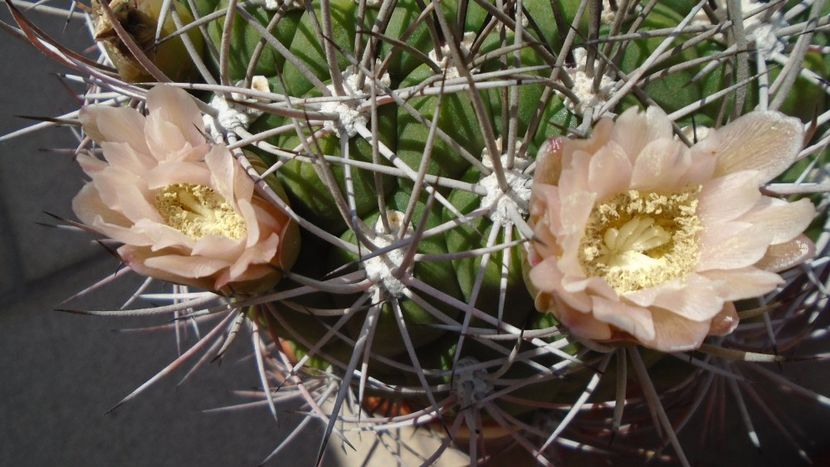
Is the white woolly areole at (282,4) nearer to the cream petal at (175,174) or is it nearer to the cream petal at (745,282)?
the cream petal at (175,174)

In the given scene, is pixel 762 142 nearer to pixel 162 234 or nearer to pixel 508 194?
pixel 508 194

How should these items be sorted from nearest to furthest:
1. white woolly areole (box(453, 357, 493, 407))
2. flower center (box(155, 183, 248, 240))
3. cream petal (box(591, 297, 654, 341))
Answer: cream petal (box(591, 297, 654, 341)), flower center (box(155, 183, 248, 240)), white woolly areole (box(453, 357, 493, 407))

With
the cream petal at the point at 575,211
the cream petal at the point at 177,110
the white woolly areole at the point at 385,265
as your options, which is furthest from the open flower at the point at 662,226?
the cream petal at the point at 177,110

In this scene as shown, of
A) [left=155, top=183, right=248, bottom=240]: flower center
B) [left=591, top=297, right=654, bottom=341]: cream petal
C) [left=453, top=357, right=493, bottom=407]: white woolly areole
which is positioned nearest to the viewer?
[left=591, top=297, right=654, bottom=341]: cream petal

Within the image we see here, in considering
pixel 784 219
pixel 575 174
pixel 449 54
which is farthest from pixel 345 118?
pixel 784 219

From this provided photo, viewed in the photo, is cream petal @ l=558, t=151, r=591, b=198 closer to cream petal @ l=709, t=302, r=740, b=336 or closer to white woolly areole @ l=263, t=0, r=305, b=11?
cream petal @ l=709, t=302, r=740, b=336

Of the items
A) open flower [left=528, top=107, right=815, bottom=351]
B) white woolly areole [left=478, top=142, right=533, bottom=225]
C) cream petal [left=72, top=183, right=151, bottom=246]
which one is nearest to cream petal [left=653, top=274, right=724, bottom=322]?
open flower [left=528, top=107, right=815, bottom=351]

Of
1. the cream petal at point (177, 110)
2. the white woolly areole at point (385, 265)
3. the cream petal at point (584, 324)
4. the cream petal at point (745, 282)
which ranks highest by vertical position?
the cream petal at point (177, 110)

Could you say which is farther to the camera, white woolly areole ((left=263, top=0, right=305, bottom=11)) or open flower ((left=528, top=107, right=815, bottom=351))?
white woolly areole ((left=263, top=0, right=305, bottom=11))
